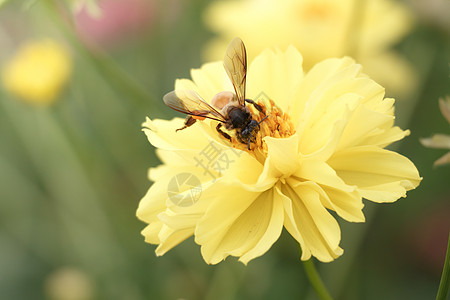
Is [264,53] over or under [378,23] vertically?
over

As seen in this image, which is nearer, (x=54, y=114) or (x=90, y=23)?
(x=54, y=114)

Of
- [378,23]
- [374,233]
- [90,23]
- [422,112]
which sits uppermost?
[90,23]

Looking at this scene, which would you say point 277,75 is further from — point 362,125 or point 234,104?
A: point 362,125

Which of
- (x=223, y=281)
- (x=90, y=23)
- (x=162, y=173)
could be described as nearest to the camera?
(x=162, y=173)

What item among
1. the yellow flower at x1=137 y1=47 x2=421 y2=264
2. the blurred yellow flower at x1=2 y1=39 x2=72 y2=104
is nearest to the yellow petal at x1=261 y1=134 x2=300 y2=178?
the yellow flower at x1=137 y1=47 x2=421 y2=264

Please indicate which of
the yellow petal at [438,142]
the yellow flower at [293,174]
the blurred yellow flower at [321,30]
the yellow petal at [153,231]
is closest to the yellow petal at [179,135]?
the yellow flower at [293,174]

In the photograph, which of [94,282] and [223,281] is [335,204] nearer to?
[223,281]

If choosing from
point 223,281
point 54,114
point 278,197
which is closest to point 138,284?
point 223,281

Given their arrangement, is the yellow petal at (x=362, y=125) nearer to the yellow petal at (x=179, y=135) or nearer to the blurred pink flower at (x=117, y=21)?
the yellow petal at (x=179, y=135)
